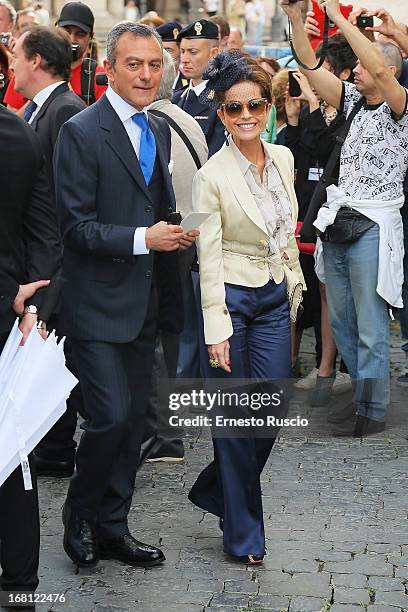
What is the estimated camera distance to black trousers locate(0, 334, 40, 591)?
15.9 ft

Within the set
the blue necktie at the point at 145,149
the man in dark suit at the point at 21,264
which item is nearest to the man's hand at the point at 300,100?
the blue necktie at the point at 145,149

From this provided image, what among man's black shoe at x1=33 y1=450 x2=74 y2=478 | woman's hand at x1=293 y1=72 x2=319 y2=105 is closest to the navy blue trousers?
man's black shoe at x1=33 y1=450 x2=74 y2=478

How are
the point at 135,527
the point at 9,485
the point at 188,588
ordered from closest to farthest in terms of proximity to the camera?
the point at 9,485 < the point at 188,588 < the point at 135,527

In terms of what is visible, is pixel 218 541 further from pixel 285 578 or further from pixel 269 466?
pixel 269 466

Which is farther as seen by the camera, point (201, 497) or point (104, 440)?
point (201, 497)

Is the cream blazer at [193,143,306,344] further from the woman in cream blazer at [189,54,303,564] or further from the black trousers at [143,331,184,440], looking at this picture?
the black trousers at [143,331,184,440]

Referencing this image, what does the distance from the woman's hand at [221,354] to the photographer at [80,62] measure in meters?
4.00

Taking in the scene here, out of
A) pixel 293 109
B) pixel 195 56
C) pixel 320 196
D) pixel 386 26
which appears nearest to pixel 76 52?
pixel 195 56

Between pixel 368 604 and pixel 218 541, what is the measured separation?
954 millimetres

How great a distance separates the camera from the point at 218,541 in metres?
5.88

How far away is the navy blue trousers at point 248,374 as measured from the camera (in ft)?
18.2

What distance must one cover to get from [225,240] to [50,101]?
1771 mm

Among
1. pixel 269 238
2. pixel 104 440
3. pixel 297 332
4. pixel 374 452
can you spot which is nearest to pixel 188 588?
pixel 104 440

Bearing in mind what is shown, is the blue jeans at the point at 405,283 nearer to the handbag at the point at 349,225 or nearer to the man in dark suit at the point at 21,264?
the handbag at the point at 349,225
